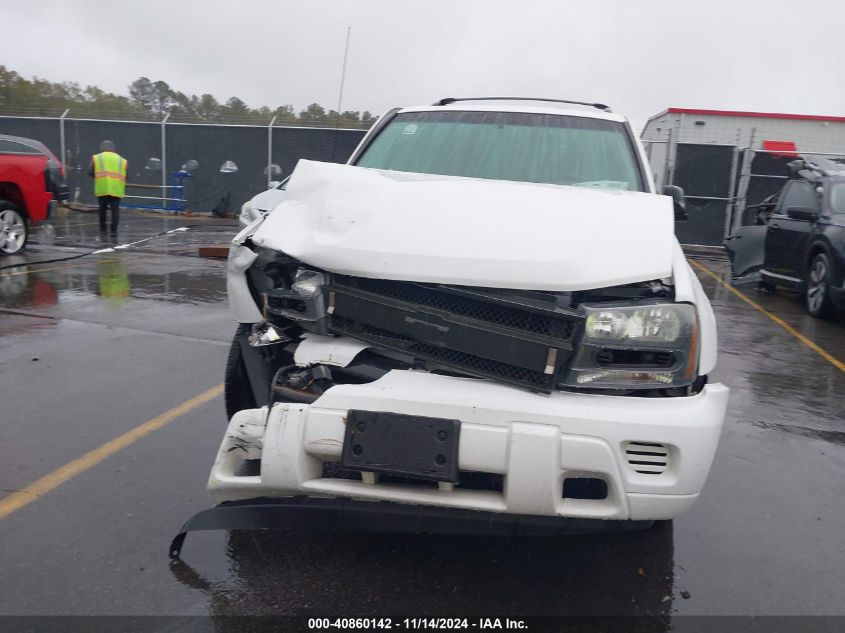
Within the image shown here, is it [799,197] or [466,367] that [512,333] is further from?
[799,197]

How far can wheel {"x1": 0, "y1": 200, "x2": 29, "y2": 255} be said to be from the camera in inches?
424

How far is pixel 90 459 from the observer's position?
13.2 ft

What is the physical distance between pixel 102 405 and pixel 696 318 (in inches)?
141

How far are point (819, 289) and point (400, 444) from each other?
322 inches

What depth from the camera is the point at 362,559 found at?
317cm

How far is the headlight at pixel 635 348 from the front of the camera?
275cm

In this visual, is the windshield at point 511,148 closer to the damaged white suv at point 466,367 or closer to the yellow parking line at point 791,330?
the damaged white suv at point 466,367

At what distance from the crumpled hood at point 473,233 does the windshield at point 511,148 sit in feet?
2.45

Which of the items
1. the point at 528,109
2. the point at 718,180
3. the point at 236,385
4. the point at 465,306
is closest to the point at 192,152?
the point at 718,180

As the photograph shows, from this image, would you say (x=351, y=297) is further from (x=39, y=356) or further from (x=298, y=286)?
(x=39, y=356)

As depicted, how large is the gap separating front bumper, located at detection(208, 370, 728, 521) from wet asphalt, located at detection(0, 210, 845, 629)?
1.58 feet

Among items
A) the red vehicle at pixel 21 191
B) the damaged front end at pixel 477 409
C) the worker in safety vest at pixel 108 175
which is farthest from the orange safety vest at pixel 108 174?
the damaged front end at pixel 477 409

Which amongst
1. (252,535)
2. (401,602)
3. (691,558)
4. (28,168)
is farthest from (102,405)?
(28,168)

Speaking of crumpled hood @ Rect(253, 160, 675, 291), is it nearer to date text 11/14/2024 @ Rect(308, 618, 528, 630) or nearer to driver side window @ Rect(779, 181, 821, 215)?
date text 11/14/2024 @ Rect(308, 618, 528, 630)
